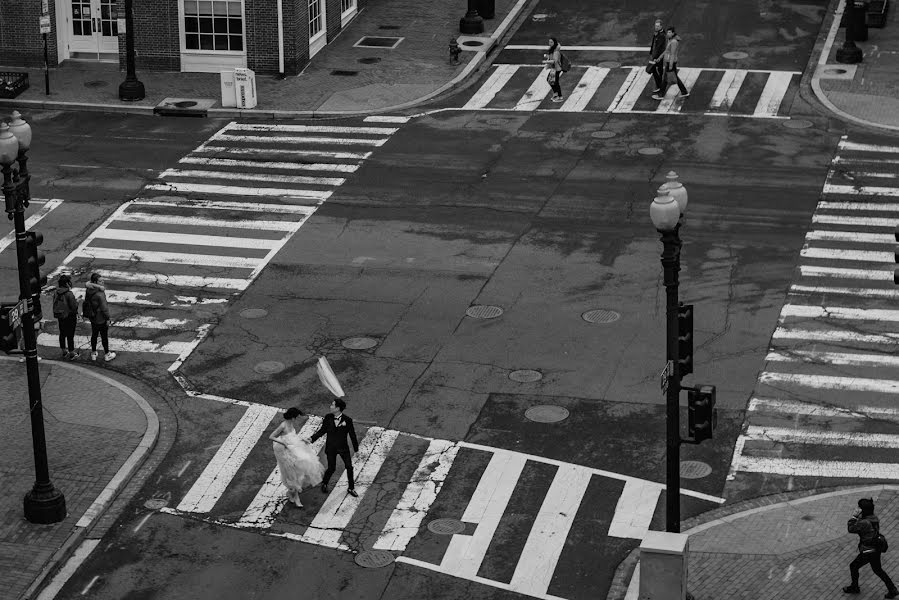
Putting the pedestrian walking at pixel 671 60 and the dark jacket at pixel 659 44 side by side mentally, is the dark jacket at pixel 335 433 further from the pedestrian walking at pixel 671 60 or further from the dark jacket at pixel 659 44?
the dark jacket at pixel 659 44

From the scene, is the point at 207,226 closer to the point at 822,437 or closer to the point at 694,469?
the point at 694,469

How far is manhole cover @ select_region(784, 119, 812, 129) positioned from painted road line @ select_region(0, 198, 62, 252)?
17435 millimetres

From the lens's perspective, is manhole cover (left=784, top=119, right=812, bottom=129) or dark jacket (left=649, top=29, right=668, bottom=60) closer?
manhole cover (left=784, top=119, right=812, bottom=129)

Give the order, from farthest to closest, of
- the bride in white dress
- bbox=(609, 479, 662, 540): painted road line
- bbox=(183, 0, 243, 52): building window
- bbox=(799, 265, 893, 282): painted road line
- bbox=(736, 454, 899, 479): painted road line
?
bbox=(183, 0, 243, 52): building window < bbox=(799, 265, 893, 282): painted road line < bbox=(736, 454, 899, 479): painted road line < the bride in white dress < bbox=(609, 479, 662, 540): painted road line

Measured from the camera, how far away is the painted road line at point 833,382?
2484 centimetres

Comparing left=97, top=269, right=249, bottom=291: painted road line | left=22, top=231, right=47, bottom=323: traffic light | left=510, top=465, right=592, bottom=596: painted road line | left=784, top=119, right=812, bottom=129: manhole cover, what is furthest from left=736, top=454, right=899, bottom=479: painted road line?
left=784, top=119, right=812, bottom=129: manhole cover

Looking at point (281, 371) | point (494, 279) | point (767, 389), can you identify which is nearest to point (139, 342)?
point (281, 371)

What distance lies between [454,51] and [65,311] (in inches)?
815

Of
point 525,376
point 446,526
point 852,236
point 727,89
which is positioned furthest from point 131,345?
point 727,89

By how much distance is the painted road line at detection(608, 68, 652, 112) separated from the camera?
132ft

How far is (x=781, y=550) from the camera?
2038 cm

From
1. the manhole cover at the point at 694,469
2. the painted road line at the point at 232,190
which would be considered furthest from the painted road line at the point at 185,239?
the manhole cover at the point at 694,469

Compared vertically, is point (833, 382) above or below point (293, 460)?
below

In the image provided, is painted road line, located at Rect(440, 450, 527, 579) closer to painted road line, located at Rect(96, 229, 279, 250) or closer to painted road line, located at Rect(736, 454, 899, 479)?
painted road line, located at Rect(736, 454, 899, 479)
